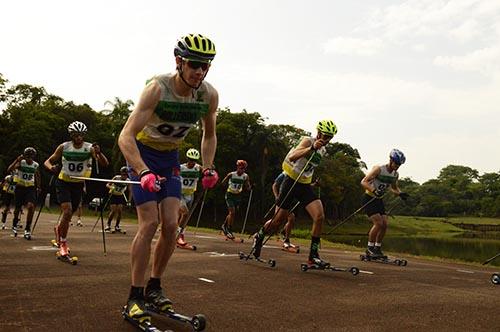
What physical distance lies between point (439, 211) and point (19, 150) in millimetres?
117466

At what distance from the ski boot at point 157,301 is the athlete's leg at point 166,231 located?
18cm

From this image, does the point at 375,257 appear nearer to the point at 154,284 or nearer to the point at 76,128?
the point at 76,128

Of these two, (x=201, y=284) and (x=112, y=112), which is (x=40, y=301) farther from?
(x=112, y=112)

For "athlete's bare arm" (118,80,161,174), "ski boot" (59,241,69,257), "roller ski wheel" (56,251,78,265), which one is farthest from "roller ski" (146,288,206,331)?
"ski boot" (59,241,69,257)

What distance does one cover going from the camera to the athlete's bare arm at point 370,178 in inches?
465

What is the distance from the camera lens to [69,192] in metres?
9.58

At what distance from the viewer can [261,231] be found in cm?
1012

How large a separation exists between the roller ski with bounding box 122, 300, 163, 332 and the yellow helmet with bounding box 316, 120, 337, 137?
16.6 feet

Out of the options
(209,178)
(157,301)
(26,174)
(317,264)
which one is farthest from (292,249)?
(157,301)

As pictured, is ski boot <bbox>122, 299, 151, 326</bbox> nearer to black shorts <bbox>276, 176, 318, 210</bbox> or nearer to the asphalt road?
the asphalt road

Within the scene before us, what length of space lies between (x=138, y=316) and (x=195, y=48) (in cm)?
253

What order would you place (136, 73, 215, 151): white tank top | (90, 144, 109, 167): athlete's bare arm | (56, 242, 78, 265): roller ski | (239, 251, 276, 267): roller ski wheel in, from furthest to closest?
(90, 144, 109, 167): athlete's bare arm < (239, 251, 276, 267): roller ski wheel < (56, 242, 78, 265): roller ski < (136, 73, 215, 151): white tank top

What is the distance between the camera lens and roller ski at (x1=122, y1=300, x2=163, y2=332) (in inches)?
169

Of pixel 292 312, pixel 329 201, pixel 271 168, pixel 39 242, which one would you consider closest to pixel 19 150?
pixel 271 168
